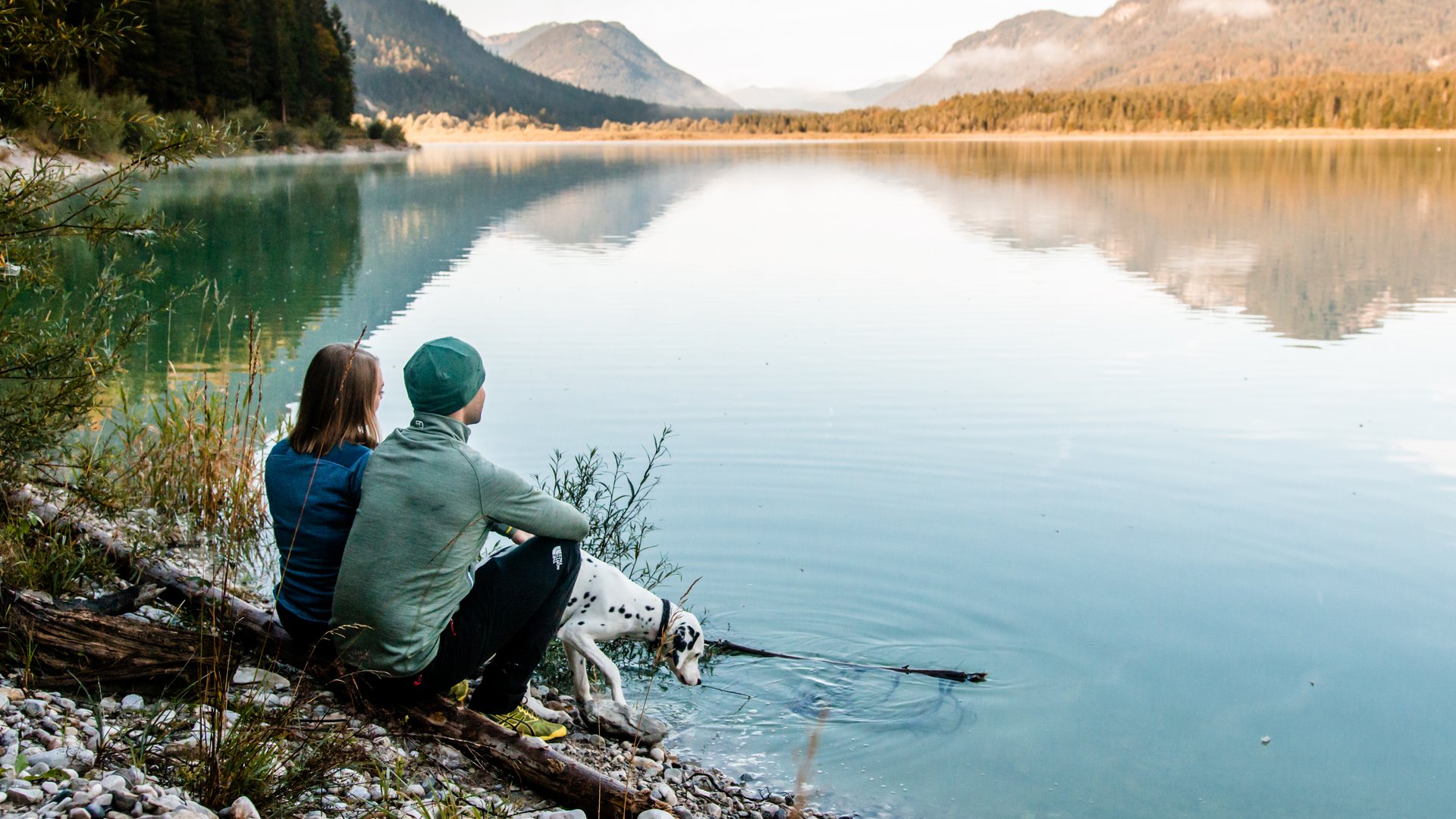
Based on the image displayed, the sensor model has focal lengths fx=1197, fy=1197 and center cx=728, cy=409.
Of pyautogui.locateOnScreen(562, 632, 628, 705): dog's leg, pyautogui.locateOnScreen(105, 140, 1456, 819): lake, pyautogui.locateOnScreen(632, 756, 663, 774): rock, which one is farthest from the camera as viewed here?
pyautogui.locateOnScreen(105, 140, 1456, 819): lake

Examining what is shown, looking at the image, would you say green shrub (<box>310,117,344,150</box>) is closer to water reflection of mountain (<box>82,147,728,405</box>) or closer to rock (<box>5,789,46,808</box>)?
water reflection of mountain (<box>82,147,728,405</box>)

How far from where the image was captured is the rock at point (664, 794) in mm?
3701

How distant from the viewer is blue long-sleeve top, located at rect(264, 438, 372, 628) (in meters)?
3.44

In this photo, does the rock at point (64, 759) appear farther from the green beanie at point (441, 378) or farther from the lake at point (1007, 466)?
the lake at point (1007, 466)

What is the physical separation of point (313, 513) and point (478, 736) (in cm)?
82

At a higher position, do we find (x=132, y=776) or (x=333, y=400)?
(x=333, y=400)

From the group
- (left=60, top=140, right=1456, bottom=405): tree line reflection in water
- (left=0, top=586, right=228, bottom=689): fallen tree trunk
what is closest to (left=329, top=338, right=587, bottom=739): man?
(left=0, top=586, right=228, bottom=689): fallen tree trunk

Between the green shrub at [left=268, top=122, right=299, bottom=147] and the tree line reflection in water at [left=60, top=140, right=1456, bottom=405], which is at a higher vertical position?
the green shrub at [left=268, top=122, right=299, bottom=147]

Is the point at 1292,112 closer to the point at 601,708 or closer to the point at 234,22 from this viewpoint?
the point at 234,22

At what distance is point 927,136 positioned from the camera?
434 ft

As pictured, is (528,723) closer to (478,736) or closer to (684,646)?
(478,736)

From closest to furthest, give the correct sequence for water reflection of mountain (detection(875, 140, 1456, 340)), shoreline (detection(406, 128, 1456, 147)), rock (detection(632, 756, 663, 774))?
rock (detection(632, 756, 663, 774))
water reflection of mountain (detection(875, 140, 1456, 340))
shoreline (detection(406, 128, 1456, 147))

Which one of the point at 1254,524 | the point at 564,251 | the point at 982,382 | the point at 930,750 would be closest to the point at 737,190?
the point at 564,251

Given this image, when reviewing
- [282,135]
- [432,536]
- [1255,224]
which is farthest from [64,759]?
[282,135]
